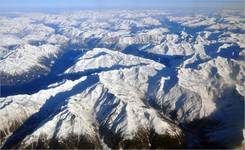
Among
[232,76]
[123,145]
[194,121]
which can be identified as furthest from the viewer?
[232,76]

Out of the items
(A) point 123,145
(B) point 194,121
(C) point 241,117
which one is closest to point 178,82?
(B) point 194,121

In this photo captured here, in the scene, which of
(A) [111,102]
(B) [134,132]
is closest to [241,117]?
(B) [134,132]

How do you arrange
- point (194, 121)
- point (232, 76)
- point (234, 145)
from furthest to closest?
point (232, 76)
point (194, 121)
point (234, 145)

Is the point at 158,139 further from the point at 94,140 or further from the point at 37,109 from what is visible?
the point at 37,109

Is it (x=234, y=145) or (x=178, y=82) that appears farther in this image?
(x=178, y=82)

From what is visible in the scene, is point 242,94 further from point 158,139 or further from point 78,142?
point 78,142

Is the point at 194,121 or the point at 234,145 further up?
the point at 234,145

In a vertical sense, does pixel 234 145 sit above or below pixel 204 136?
above

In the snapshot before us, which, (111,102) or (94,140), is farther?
(111,102)

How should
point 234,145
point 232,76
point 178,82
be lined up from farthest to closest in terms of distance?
point 232,76, point 178,82, point 234,145
